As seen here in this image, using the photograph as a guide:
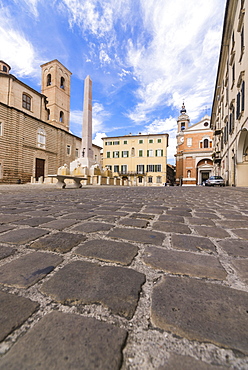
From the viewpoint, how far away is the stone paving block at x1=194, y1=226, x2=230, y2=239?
1.62 metres

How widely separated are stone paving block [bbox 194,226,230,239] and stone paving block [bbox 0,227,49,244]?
1444mm

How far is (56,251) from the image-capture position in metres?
1.22

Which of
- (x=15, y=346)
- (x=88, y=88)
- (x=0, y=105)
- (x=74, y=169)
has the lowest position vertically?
(x=15, y=346)

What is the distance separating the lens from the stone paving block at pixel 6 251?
1.15 meters

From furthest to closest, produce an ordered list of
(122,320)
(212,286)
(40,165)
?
(40,165) → (212,286) → (122,320)

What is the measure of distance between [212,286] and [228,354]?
351 millimetres

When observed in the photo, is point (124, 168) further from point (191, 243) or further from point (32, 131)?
point (191, 243)

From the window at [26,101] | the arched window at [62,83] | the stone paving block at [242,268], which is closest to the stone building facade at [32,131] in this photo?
the window at [26,101]

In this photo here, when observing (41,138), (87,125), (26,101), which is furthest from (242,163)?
(26,101)

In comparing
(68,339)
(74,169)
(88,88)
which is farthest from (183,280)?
(88,88)

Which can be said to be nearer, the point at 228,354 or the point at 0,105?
the point at 228,354

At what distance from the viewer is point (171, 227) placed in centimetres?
188

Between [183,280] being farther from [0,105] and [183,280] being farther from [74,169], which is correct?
[0,105]

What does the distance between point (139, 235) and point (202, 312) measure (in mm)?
926
